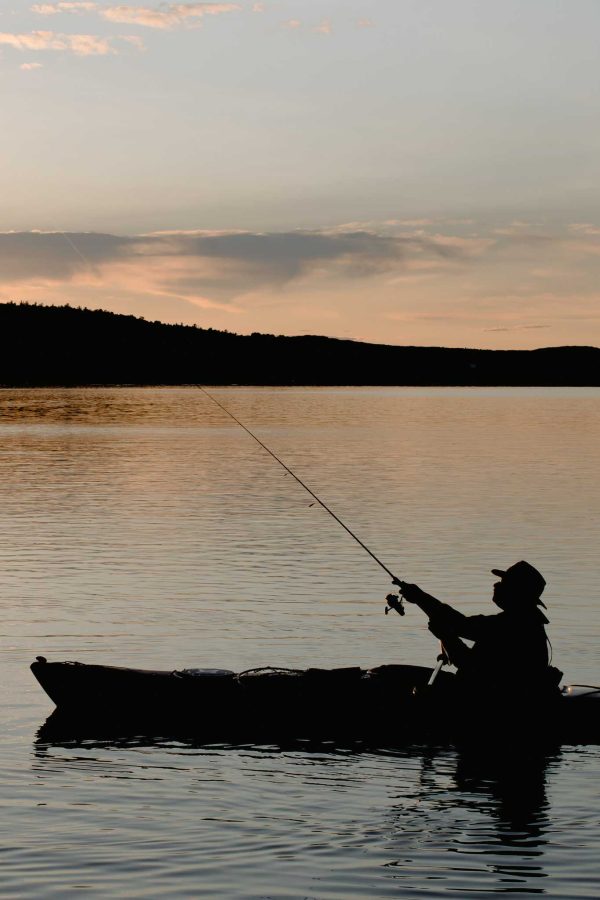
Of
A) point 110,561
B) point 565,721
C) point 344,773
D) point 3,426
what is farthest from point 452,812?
point 3,426

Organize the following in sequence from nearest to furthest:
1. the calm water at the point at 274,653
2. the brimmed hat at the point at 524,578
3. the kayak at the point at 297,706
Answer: the calm water at the point at 274,653
the brimmed hat at the point at 524,578
the kayak at the point at 297,706

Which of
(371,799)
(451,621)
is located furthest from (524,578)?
(371,799)

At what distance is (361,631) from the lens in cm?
1984

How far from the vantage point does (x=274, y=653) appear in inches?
711

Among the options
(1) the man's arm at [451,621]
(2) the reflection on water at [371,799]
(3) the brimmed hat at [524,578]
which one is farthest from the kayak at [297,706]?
(3) the brimmed hat at [524,578]

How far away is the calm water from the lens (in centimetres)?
1020

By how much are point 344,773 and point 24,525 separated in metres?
20.6

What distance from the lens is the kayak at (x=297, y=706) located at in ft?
45.1

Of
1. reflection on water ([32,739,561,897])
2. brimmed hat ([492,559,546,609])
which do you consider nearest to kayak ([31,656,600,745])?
reflection on water ([32,739,561,897])

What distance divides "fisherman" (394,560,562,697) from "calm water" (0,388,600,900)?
2.45 ft

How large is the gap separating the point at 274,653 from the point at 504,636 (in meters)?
5.54

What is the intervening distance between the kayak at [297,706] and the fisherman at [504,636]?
1.11 feet

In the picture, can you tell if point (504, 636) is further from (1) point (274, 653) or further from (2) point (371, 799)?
(1) point (274, 653)

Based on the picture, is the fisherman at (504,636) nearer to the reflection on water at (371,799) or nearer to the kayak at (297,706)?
the kayak at (297,706)
